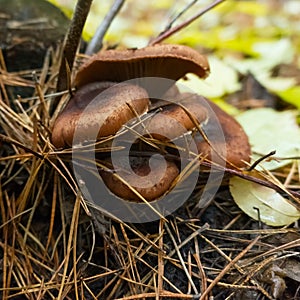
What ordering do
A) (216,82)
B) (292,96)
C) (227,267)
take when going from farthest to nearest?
(216,82) → (292,96) → (227,267)

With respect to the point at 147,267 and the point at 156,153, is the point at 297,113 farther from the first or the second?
the point at 147,267

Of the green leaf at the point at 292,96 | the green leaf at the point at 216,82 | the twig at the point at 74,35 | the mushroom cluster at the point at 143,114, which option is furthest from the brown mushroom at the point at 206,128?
the green leaf at the point at 292,96

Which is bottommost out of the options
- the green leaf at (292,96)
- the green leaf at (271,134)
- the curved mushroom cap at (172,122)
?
the green leaf at (292,96)

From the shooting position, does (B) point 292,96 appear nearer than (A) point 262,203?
No

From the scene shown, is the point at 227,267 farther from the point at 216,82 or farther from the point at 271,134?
the point at 216,82

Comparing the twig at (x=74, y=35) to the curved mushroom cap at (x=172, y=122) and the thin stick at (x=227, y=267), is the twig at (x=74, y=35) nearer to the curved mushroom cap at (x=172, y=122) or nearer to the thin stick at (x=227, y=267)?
the curved mushroom cap at (x=172, y=122)

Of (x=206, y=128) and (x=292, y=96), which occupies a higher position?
A: (x=206, y=128)

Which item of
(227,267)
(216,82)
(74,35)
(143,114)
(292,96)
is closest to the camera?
(227,267)

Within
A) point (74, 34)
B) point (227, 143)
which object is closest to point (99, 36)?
point (74, 34)

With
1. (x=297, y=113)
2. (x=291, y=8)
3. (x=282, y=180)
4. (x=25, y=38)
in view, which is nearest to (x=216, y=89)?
(x=297, y=113)
